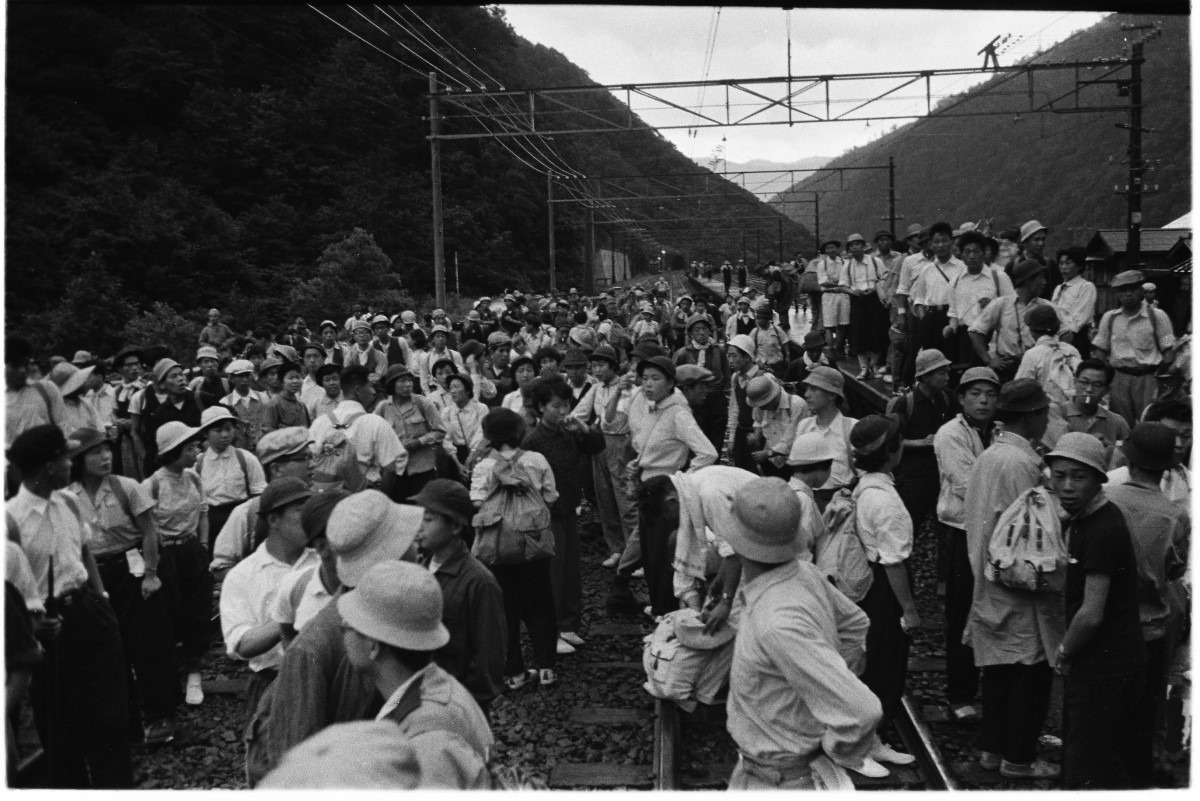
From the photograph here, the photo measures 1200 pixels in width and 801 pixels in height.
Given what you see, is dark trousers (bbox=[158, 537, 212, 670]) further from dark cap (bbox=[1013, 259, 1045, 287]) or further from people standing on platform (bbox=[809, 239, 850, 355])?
people standing on platform (bbox=[809, 239, 850, 355])

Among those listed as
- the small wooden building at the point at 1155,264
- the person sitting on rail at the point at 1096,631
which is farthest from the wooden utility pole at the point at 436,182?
the person sitting on rail at the point at 1096,631

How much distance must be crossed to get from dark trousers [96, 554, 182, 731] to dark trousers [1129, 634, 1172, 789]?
5153 mm

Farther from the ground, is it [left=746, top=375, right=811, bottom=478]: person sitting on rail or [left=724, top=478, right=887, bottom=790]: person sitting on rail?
[left=746, top=375, right=811, bottom=478]: person sitting on rail

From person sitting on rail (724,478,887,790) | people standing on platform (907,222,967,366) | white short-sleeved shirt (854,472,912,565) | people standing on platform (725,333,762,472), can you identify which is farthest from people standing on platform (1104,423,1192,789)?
people standing on platform (907,222,967,366)

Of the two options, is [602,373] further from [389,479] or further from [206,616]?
[206,616]

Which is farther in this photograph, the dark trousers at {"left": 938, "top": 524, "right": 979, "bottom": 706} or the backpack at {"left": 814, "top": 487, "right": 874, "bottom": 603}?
the dark trousers at {"left": 938, "top": 524, "right": 979, "bottom": 706}

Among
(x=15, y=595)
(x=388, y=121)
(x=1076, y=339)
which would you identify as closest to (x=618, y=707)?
(x=15, y=595)

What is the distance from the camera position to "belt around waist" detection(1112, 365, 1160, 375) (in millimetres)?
8219

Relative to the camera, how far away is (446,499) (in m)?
4.10

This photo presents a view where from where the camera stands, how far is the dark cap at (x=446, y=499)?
409 centimetres

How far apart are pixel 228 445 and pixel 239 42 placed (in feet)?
134

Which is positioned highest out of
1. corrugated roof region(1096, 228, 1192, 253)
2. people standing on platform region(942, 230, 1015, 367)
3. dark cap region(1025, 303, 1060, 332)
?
corrugated roof region(1096, 228, 1192, 253)

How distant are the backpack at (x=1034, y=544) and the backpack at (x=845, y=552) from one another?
2.13 feet

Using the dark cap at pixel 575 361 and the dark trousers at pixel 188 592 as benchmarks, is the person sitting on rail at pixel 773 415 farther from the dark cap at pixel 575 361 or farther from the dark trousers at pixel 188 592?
the dark trousers at pixel 188 592
